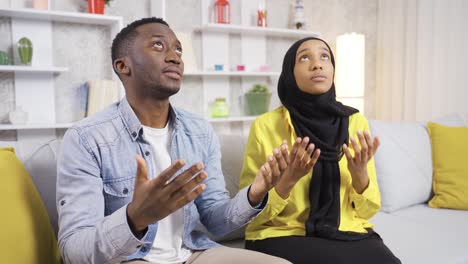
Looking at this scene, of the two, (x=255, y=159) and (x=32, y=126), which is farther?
(x=32, y=126)

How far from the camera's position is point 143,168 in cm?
74

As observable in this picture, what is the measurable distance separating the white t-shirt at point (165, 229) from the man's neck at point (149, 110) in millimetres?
21

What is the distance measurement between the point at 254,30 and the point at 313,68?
1.60 metres

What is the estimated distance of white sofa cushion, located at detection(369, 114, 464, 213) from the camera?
1.90m

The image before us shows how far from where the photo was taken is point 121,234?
800 millimetres

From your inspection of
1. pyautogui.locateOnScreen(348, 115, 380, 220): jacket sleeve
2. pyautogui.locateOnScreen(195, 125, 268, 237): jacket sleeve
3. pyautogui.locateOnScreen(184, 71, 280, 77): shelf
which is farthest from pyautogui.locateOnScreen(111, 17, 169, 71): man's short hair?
pyautogui.locateOnScreen(184, 71, 280, 77): shelf

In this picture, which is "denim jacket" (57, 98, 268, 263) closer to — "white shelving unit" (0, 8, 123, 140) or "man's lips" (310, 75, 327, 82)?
"man's lips" (310, 75, 327, 82)

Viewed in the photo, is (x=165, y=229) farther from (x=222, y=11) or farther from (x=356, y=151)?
(x=222, y=11)

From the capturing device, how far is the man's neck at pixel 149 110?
115cm

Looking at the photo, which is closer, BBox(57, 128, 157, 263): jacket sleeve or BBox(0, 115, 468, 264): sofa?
BBox(57, 128, 157, 263): jacket sleeve

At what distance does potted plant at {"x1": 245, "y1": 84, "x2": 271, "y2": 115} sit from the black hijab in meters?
1.40

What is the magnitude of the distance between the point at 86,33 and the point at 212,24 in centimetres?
81

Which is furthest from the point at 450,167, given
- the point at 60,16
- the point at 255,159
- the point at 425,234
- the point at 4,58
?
the point at 4,58

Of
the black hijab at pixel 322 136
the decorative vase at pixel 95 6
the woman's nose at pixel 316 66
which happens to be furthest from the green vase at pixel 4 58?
the woman's nose at pixel 316 66
